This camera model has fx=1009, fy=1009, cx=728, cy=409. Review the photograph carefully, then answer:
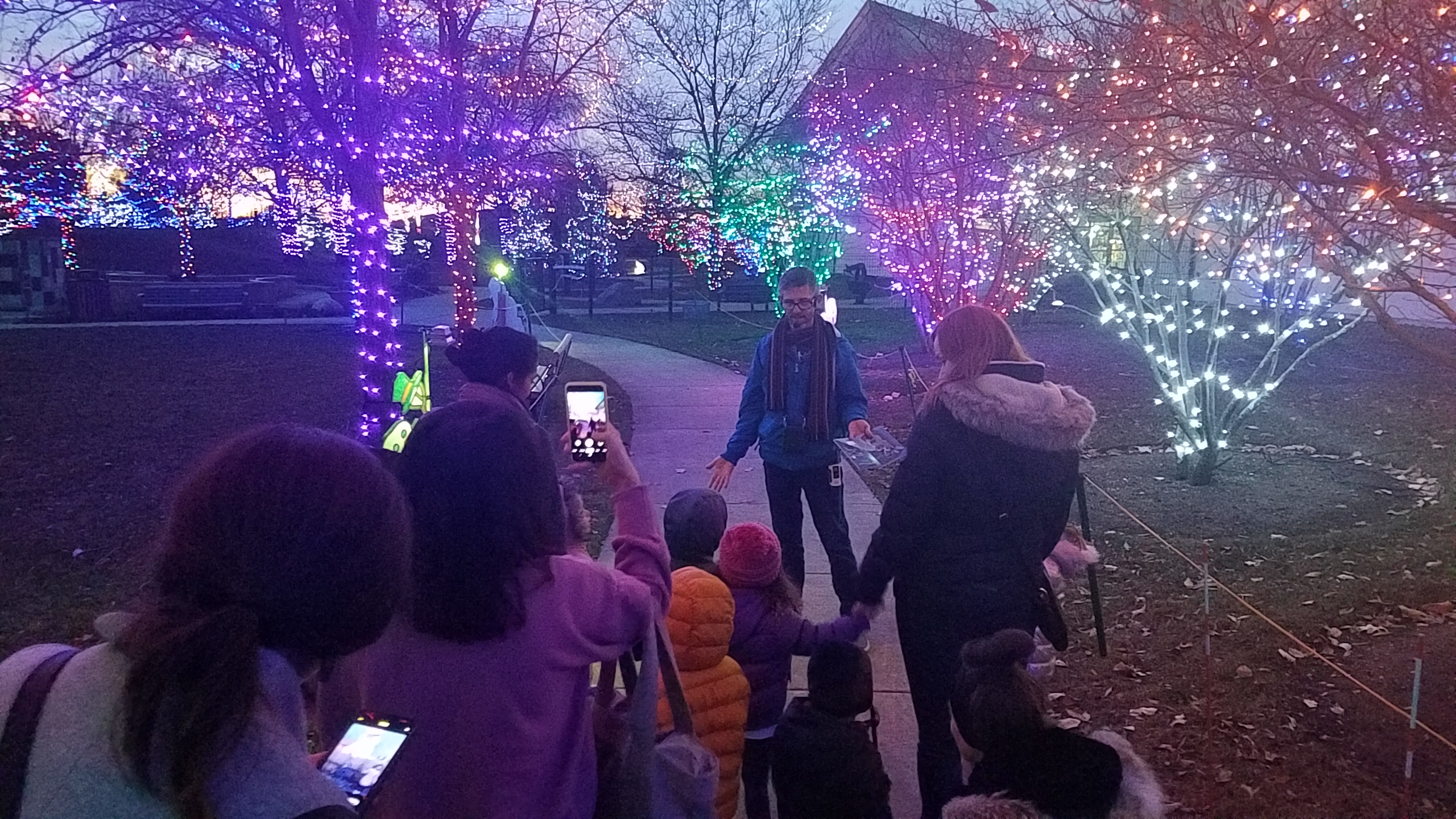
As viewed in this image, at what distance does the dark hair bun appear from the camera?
8.09 feet

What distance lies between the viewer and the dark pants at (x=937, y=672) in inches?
121

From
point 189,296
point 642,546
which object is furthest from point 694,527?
point 189,296

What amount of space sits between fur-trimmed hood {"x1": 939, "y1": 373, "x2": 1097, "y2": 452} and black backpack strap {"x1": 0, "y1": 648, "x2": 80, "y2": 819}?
94.7 inches

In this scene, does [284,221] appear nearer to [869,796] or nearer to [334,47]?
[334,47]

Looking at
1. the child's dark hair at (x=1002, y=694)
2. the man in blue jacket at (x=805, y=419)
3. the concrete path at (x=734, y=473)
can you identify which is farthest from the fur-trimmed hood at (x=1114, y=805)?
the man in blue jacket at (x=805, y=419)

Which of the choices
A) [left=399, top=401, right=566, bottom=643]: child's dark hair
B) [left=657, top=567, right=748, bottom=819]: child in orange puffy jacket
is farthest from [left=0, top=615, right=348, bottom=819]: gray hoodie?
[left=657, top=567, right=748, bottom=819]: child in orange puffy jacket

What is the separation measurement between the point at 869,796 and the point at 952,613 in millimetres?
611

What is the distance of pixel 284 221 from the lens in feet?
66.1

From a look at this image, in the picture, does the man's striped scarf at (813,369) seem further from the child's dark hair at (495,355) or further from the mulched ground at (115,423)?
the mulched ground at (115,423)

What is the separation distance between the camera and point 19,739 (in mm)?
1074

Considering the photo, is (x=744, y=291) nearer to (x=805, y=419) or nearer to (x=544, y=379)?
(x=544, y=379)

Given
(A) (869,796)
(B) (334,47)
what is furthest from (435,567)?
(B) (334,47)

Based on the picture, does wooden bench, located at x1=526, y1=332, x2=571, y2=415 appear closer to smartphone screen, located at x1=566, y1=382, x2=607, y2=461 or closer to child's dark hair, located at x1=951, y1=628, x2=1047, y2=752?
smartphone screen, located at x1=566, y1=382, x2=607, y2=461

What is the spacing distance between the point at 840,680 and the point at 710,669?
36 cm
